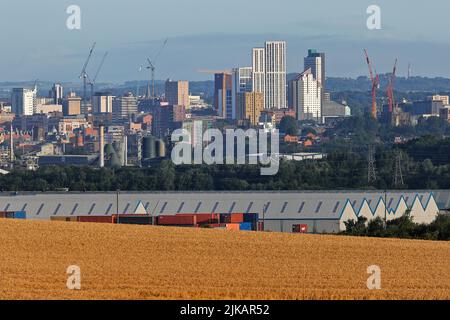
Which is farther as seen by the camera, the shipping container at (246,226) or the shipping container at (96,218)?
the shipping container at (96,218)

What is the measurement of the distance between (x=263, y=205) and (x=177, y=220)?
18.3 feet

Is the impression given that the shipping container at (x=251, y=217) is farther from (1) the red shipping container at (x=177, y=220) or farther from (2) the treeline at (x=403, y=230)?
(2) the treeline at (x=403, y=230)

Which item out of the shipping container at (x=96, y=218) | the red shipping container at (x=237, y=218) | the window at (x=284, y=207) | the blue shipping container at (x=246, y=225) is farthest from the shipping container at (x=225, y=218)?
the shipping container at (x=96, y=218)

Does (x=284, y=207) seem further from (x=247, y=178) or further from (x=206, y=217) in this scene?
(x=247, y=178)

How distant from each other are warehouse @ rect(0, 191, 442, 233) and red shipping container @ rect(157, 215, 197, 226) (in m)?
2.48

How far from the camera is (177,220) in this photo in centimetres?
4809

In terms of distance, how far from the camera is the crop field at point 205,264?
20609 mm

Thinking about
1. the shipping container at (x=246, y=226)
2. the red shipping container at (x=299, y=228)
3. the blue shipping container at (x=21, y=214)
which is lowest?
the red shipping container at (x=299, y=228)

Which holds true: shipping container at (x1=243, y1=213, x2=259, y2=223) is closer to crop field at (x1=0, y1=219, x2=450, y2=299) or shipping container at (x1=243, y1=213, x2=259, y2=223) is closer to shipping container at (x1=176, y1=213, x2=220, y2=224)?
shipping container at (x1=176, y1=213, x2=220, y2=224)

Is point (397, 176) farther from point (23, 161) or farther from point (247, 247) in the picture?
point (23, 161)

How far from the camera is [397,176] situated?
71438 mm

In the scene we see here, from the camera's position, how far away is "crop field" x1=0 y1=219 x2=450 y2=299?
2061cm

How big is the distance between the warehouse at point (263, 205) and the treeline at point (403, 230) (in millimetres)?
5343

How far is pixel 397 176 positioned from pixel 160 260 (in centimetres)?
4628
